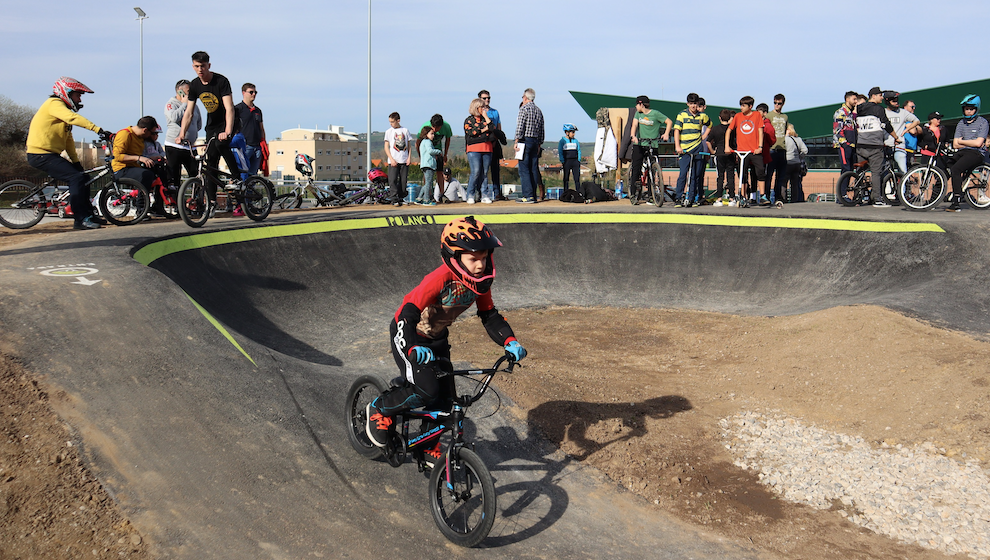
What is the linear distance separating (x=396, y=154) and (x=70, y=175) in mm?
7328

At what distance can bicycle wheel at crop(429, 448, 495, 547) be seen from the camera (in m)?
3.96

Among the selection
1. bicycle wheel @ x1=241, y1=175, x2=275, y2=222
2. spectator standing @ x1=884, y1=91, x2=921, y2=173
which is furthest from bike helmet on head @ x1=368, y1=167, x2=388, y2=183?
spectator standing @ x1=884, y1=91, x2=921, y2=173

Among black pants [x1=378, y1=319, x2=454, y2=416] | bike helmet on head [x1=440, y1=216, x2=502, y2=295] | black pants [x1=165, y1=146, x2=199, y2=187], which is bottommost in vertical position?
black pants [x1=378, y1=319, x2=454, y2=416]

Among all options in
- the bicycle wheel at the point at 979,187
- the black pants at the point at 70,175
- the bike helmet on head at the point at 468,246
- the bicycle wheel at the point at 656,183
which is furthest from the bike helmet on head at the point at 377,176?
the bike helmet on head at the point at 468,246

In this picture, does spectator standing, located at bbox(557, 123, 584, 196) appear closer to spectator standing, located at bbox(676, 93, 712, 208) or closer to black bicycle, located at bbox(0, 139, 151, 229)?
spectator standing, located at bbox(676, 93, 712, 208)

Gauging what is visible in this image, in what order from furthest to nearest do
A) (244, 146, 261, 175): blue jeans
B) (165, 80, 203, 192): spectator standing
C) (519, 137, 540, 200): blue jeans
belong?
1. (519, 137, 540, 200): blue jeans
2. (244, 146, 261, 175): blue jeans
3. (165, 80, 203, 192): spectator standing

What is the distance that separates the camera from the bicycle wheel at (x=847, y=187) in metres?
14.3

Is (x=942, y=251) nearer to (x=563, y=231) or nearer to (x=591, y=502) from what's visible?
(x=563, y=231)

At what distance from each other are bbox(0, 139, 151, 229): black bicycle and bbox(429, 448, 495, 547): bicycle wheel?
8623mm

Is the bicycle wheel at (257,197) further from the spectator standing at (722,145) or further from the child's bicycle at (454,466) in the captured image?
the spectator standing at (722,145)

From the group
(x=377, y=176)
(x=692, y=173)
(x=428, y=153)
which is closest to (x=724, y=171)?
(x=692, y=173)

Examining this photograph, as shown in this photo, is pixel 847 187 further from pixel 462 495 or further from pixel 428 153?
pixel 462 495

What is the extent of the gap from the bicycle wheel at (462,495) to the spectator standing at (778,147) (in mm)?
12834

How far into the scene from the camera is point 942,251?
10055 millimetres
